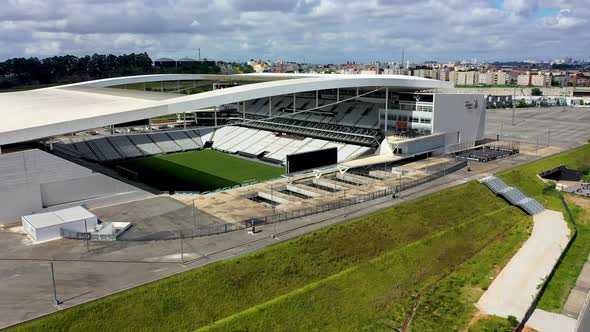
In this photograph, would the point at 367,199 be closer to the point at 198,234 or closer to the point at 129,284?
the point at 198,234

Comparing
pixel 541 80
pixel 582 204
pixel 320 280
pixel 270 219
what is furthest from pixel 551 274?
pixel 541 80

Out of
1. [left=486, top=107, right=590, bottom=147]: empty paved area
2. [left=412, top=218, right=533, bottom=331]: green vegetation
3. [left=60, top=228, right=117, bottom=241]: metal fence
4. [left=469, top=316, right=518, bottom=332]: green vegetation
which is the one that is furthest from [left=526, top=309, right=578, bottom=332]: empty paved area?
[left=486, top=107, right=590, bottom=147]: empty paved area

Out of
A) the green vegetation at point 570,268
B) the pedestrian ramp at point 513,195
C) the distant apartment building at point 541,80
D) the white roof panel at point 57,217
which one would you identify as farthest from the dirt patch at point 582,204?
the distant apartment building at point 541,80

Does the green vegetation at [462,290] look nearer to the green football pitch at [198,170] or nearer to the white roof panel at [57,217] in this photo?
the white roof panel at [57,217]

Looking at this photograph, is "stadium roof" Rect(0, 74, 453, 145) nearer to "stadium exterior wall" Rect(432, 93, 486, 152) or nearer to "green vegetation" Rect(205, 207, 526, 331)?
"stadium exterior wall" Rect(432, 93, 486, 152)

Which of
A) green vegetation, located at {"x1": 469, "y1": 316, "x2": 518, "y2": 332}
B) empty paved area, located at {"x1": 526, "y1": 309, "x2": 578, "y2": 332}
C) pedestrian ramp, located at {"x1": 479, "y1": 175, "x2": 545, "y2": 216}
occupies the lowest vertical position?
empty paved area, located at {"x1": 526, "y1": 309, "x2": 578, "y2": 332}

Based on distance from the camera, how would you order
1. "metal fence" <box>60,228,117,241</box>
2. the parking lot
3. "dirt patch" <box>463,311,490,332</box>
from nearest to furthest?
1. the parking lot
2. "dirt patch" <box>463,311,490,332</box>
3. "metal fence" <box>60,228,117,241</box>
